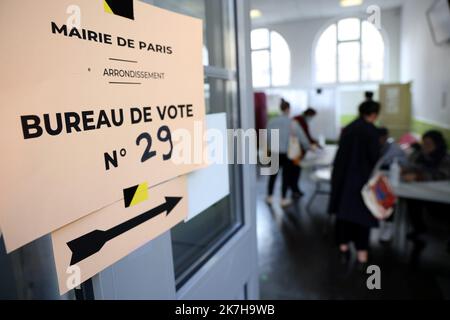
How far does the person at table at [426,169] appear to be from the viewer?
2.50 m

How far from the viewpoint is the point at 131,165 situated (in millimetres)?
466

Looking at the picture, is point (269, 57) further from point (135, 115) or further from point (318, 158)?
point (318, 158)

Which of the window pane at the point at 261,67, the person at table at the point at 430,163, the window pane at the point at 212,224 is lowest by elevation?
the person at table at the point at 430,163

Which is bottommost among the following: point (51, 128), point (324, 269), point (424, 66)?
point (324, 269)

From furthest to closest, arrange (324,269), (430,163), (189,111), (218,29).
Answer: (430,163)
(324,269)
(218,29)
(189,111)

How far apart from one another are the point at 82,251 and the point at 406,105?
6.00 m

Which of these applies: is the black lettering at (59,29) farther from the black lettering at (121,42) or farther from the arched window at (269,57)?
the arched window at (269,57)

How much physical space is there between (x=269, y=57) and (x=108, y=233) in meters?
0.75

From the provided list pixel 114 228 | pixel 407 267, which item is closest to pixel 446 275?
pixel 407 267

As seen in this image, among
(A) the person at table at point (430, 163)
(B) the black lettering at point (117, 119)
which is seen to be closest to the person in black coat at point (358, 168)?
(A) the person at table at point (430, 163)

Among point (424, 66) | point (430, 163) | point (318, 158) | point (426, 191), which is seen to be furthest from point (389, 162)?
point (424, 66)

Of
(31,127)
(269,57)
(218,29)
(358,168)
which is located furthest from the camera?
(358,168)

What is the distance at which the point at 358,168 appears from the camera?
225 centimetres

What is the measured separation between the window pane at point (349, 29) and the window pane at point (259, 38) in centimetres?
22
